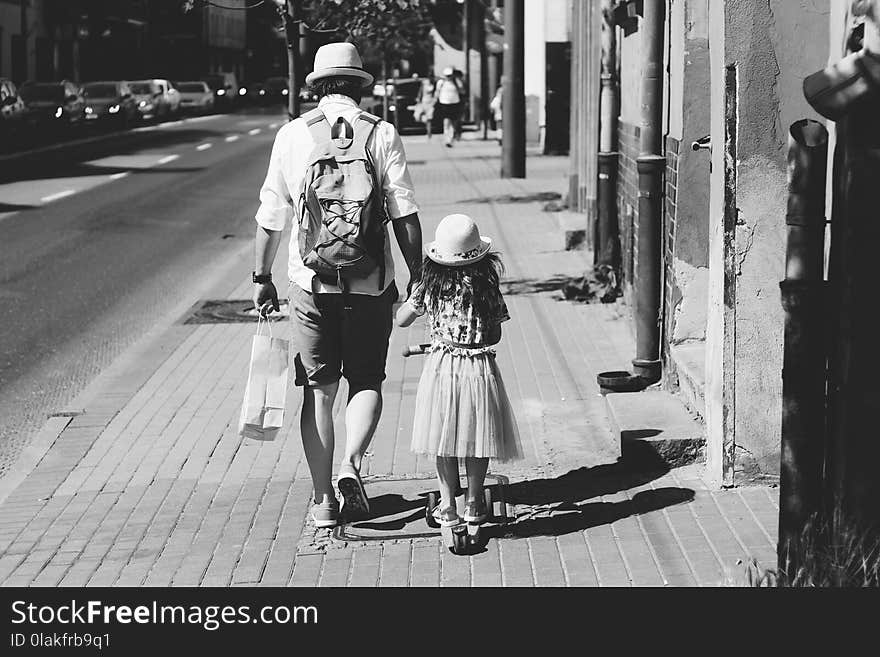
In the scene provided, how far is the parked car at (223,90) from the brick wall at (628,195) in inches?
2130

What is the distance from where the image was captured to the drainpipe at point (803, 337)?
458cm

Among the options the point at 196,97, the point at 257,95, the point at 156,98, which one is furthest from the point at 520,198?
the point at 257,95

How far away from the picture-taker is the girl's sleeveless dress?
5.64 meters

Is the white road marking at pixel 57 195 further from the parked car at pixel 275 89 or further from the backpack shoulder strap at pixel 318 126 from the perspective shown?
the parked car at pixel 275 89

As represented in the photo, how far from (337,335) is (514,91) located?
18.8 m

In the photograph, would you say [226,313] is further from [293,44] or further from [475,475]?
[475,475]

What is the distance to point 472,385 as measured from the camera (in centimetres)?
565

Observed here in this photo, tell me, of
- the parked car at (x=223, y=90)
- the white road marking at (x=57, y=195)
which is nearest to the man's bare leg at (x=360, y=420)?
the white road marking at (x=57, y=195)

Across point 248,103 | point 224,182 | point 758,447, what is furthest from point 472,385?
point 248,103

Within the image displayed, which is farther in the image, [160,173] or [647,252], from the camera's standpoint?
[160,173]

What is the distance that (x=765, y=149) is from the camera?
6031 mm
